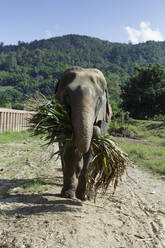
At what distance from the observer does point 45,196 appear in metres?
4.23

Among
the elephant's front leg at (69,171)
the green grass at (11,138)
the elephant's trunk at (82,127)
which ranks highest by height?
the elephant's trunk at (82,127)

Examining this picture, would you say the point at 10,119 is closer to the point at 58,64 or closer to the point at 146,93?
the point at 146,93

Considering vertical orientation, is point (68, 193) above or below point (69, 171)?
below

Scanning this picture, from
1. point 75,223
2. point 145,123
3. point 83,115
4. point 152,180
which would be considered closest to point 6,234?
point 75,223

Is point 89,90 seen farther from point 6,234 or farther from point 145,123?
point 145,123

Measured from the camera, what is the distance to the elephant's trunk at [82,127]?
329cm

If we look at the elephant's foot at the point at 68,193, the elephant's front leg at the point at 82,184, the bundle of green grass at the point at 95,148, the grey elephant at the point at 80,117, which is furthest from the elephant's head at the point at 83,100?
the elephant's foot at the point at 68,193

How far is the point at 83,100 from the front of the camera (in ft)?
11.8

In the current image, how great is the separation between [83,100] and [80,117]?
307 mm

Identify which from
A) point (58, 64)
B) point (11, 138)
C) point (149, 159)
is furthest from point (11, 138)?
point (58, 64)

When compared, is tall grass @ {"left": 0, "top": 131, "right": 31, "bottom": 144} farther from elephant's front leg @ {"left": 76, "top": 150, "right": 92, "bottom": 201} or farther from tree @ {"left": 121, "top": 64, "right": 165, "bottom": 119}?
tree @ {"left": 121, "top": 64, "right": 165, "bottom": 119}

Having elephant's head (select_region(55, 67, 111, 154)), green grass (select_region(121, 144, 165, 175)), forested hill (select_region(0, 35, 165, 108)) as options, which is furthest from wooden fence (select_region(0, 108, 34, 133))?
forested hill (select_region(0, 35, 165, 108))

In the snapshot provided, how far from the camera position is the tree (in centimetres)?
2786

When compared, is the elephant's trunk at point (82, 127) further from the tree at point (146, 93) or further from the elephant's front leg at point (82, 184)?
the tree at point (146, 93)
